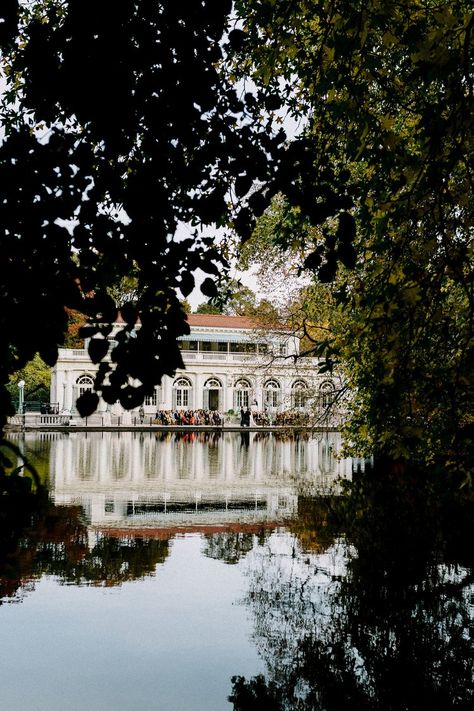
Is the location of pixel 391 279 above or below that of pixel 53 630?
above

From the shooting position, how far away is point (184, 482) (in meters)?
18.2

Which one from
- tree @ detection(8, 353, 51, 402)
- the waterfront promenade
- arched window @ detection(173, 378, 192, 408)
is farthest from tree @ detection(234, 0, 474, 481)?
arched window @ detection(173, 378, 192, 408)

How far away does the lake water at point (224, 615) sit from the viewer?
212 inches

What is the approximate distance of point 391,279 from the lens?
4.83 metres

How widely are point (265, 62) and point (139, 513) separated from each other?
28.2 ft

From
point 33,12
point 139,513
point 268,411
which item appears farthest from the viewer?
point 268,411

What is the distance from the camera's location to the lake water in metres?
5.38

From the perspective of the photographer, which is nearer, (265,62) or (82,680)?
(82,680)

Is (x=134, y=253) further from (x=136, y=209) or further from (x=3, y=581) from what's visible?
(x=3, y=581)

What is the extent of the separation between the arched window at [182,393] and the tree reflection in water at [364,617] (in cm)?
5025

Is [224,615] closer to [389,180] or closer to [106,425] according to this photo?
[389,180]

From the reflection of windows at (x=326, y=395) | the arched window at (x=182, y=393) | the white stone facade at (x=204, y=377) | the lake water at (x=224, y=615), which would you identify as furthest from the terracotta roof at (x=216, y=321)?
the lake water at (x=224, y=615)

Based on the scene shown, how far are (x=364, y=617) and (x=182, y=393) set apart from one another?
56123 mm

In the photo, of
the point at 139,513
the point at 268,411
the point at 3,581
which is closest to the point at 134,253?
the point at 3,581
